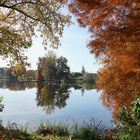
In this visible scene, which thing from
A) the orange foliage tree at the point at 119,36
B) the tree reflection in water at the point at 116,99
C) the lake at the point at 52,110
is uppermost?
the orange foliage tree at the point at 119,36

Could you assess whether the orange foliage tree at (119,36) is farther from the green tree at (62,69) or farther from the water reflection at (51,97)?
the green tree at (62,69)

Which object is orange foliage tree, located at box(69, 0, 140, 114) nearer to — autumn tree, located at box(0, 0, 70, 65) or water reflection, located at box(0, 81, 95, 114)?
autumn tree, located at box(0, 0, 70, 65)

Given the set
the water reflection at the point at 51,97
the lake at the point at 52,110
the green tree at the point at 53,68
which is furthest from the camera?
the green tree at the point at 53,68

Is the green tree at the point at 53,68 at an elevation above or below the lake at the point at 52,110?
above

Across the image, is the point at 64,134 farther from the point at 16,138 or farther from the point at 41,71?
the point at 41,71

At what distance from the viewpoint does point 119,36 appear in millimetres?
17141

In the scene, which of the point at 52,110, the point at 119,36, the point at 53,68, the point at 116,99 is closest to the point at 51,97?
the point at 52,110

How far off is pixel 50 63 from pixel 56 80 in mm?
11592

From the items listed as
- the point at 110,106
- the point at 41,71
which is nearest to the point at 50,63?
the point at 41,71

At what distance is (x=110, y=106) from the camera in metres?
22.6

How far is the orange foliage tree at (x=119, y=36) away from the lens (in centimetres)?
1667

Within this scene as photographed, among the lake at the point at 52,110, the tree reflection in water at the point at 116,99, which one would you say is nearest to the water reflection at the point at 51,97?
the lake at the point at 52,110

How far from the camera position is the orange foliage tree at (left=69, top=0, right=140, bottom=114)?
16672 millimetres

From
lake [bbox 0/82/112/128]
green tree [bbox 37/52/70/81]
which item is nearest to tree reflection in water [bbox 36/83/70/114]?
lake [bbox 0/82/112/128]
